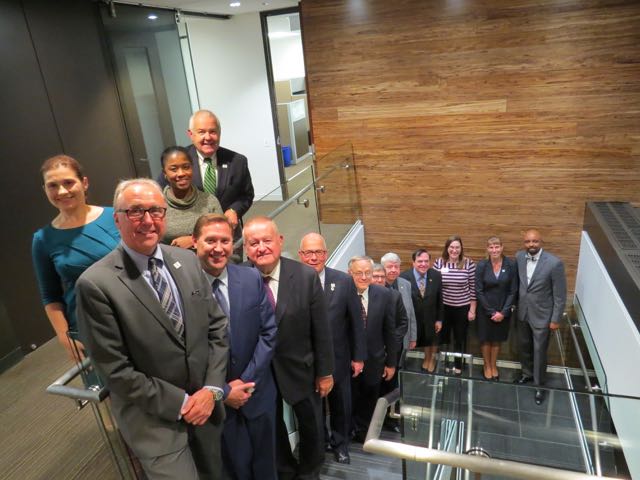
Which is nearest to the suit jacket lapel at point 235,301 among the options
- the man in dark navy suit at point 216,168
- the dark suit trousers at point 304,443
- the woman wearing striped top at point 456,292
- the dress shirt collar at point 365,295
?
the dark suit trousers at point 304,443

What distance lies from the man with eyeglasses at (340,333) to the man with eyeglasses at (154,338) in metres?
1.05

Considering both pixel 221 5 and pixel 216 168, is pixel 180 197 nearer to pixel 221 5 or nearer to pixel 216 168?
pixel 216 168

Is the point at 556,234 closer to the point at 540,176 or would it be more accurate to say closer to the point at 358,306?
the point at 540,176

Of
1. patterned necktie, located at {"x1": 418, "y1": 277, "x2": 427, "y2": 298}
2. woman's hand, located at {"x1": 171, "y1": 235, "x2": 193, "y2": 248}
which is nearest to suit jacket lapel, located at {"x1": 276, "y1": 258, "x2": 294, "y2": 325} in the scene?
woman's hand, located at {"x1": 171, "y1": 235, "x2": 193, "y2": 248}

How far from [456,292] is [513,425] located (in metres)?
2.01

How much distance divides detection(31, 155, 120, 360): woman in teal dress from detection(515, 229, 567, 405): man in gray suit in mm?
4089

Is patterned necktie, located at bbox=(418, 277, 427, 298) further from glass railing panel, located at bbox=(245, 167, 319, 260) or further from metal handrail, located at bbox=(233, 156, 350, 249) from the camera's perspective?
metal handrail, located at bbox=(233, 156, 350, 249)

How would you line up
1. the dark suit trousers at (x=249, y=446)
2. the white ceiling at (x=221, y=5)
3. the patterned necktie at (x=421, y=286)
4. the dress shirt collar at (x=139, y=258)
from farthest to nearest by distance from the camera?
the white ceiling at (x=221, y=5), the patterned necktie at (x=421, y=286), the dark suit trousers at (x=249, y=446), the dress shirt collar at (x=139, y=258)

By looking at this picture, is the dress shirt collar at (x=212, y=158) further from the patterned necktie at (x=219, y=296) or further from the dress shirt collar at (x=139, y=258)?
the dress shirt collar at (x=139, y=258)

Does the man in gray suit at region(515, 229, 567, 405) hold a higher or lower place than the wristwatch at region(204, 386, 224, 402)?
lower

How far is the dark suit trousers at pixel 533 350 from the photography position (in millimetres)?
4859

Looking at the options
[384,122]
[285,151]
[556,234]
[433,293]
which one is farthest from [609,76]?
[285,151]

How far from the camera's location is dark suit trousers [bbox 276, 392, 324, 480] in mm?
2348

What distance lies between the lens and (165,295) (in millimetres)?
1641
